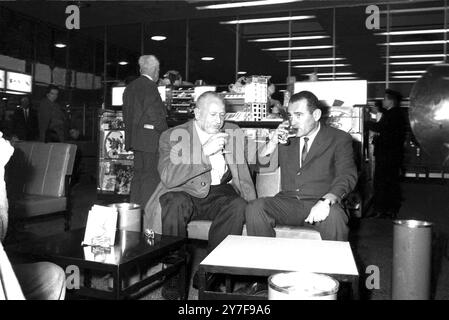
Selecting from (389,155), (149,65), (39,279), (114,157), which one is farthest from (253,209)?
(389,155)

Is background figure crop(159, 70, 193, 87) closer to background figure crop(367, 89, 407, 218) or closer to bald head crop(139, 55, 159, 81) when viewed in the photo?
bald head crop(139, 55, 159, 81)

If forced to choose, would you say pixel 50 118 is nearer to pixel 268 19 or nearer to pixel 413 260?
pixel 268 19

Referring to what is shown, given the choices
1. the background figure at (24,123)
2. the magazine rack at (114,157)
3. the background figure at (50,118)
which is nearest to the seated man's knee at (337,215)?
the magazine rack at (114,157)

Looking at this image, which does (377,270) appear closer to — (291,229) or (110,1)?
(291,229)

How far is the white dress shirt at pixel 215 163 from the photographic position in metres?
2.68

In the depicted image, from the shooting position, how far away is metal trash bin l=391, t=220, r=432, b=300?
6.49ft

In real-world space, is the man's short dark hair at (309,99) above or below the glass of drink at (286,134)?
above

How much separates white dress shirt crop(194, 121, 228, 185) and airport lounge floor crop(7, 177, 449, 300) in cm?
63

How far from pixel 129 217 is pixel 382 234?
271 centimetres

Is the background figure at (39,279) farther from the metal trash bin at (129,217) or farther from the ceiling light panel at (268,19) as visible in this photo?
the ceiling light panel at (268,19)

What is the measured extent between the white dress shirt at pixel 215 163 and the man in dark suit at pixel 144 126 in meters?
1.00

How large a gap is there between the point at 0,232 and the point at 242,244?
91cm

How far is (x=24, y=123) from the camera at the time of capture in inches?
272

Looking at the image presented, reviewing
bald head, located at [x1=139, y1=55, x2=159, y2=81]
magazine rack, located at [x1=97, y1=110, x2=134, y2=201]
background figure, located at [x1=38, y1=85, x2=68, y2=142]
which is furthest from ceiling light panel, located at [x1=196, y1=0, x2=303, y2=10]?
bald head, located at [x1=139, y1=55, x2=159, y2=81]
